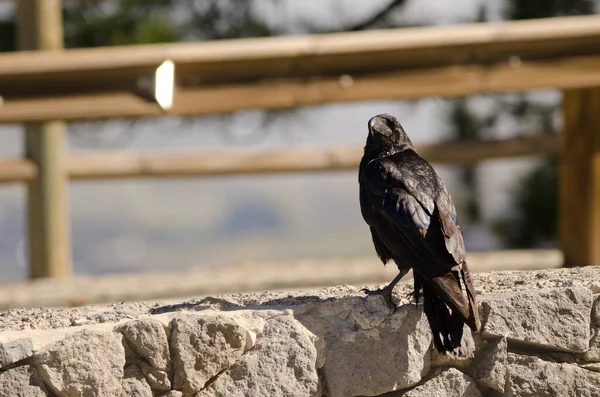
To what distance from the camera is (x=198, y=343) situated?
8.73 ft

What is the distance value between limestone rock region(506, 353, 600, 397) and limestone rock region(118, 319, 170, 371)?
3.29 ft

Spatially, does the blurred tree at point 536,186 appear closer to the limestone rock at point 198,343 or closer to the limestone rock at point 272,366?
the limestone rock at point 272,366

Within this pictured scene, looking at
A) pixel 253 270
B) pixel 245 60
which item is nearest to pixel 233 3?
pixel 253 270

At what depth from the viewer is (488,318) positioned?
2.81 meters

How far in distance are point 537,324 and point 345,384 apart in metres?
0.59

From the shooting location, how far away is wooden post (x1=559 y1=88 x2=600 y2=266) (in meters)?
4.97

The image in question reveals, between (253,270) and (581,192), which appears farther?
(253,270)

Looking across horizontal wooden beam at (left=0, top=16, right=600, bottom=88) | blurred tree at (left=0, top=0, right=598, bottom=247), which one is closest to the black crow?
horizontal wooden beam at (left=0, top=16, right=600, bottom=88)

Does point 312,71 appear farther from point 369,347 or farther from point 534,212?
point 534,212

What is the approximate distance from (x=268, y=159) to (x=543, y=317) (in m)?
3.87

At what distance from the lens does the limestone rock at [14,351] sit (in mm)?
2551

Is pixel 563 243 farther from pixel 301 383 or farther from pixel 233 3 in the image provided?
pixel 233 3

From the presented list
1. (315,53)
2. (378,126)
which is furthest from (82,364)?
(315,53)

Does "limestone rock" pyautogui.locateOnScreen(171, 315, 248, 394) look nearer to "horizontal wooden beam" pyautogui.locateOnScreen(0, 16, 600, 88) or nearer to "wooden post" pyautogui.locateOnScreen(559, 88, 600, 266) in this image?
"horizontal wooden beam" pyautogui.locateOnScreen(0, 16, 600, 88)
